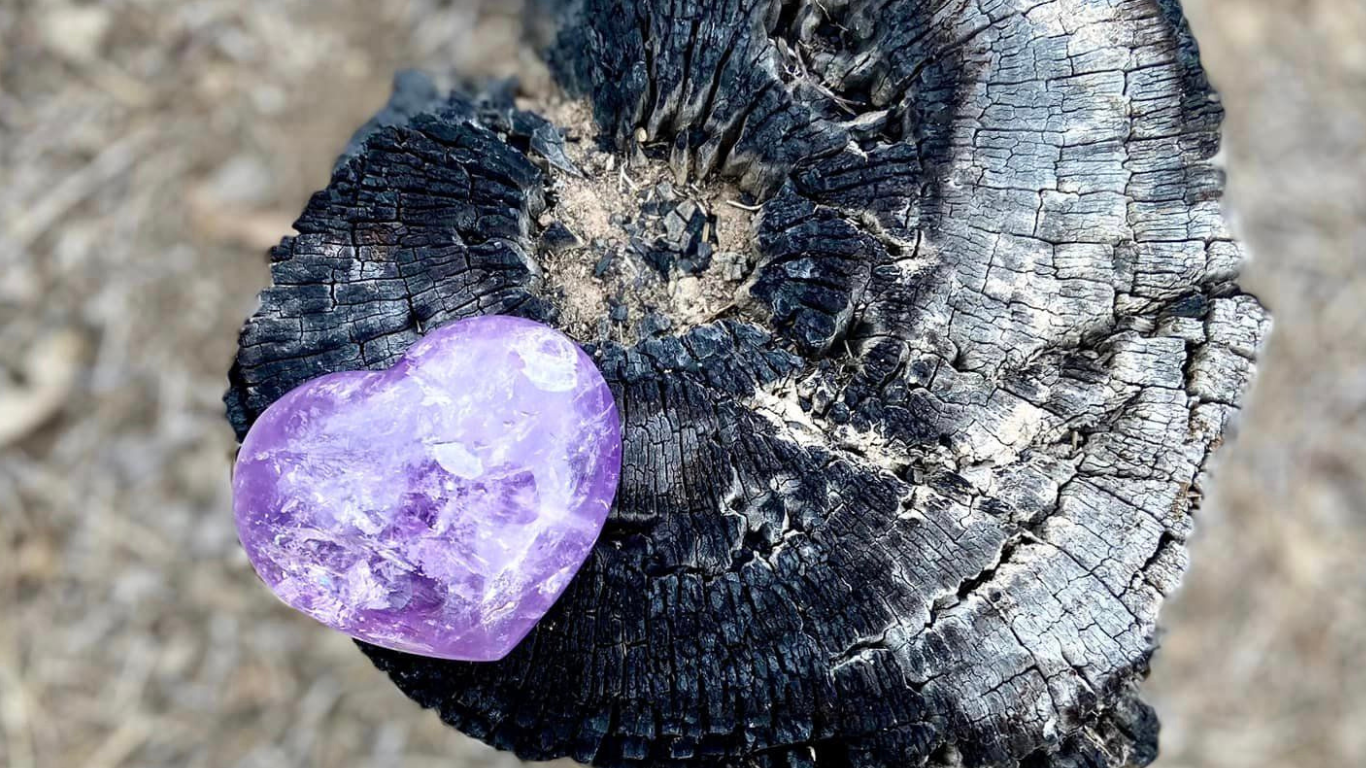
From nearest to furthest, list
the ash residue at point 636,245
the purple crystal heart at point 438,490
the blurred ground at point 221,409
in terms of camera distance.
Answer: the purple crystal heart at point 438,490 → the ash residue at point 636,245 → the blurred ground at point 221,409

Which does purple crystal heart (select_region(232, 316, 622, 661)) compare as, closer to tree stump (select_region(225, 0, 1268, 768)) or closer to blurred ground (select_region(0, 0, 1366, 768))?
tree stump (select_region(225, 0, 1268, 768))

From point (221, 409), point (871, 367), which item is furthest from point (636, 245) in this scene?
point (221, 409)

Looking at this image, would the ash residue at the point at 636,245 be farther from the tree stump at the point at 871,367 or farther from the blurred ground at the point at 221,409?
the blurred ground at the point at 221,409

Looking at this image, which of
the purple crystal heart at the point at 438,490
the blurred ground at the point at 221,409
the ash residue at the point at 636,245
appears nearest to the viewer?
the purple crystal heart at the point at 438,490

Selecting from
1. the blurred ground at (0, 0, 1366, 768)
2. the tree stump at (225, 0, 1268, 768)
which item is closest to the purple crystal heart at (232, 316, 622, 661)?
the tree stump at (225, 0, 1268, 768)

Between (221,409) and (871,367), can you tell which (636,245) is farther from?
(221,409)

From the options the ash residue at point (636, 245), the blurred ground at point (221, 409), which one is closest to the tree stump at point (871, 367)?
the ash residue at point (636, 245)

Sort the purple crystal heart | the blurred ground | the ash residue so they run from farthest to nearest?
1. the blurred ground
2. the ash residue
3. the purple crystal heart
